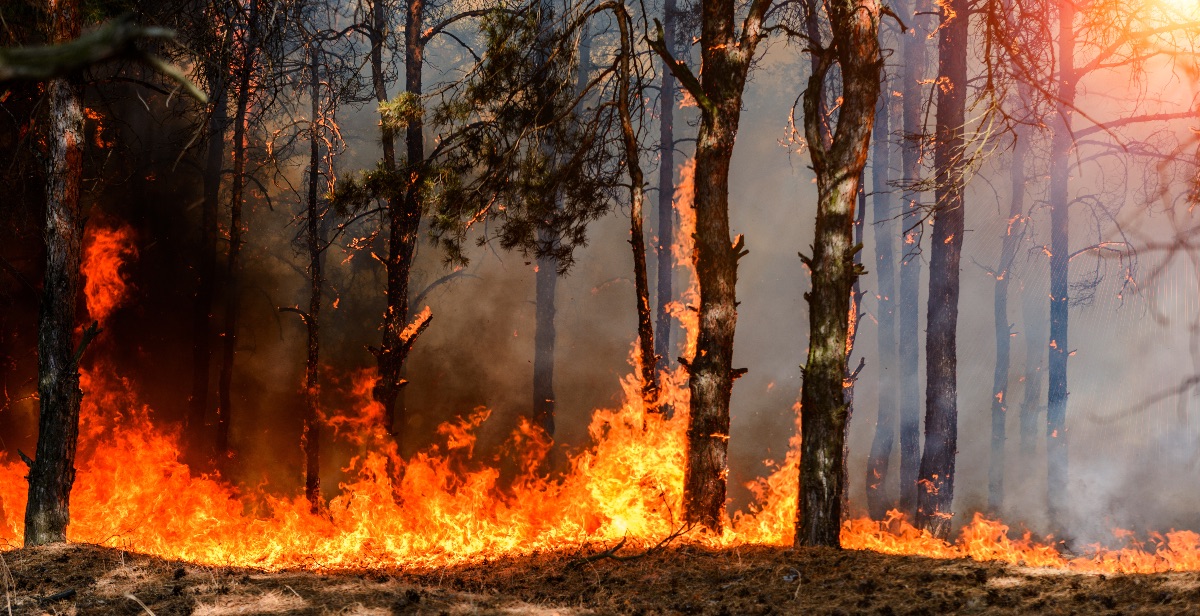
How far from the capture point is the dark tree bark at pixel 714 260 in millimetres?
10078

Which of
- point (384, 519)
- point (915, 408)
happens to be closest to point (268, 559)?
point (384, 519)

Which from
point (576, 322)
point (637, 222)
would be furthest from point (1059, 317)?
point (637, 222)

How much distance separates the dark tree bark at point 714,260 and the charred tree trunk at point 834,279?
54.0 inches

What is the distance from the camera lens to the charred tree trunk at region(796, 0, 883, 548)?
8.67m

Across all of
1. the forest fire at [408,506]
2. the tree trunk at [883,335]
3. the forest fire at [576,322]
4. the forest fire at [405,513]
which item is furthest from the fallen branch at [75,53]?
the tree trunk at [883,335]

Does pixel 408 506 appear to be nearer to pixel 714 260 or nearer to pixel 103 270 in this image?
pixel 714 260

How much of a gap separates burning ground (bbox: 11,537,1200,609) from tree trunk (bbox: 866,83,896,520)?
57.7 feet

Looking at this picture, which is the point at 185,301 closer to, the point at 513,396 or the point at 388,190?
the point at 513,396

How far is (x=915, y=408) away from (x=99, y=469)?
19.7m

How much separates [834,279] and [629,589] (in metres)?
4.04

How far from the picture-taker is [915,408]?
23016 millimetres

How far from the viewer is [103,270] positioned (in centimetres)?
1712

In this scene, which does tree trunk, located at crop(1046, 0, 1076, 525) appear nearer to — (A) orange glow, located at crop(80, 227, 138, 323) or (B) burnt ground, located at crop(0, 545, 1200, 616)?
(B) burnt ground, located at crop(0, 545, 1200, 616)

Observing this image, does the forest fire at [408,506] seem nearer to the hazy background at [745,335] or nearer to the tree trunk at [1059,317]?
the hazy background at [745,335]
